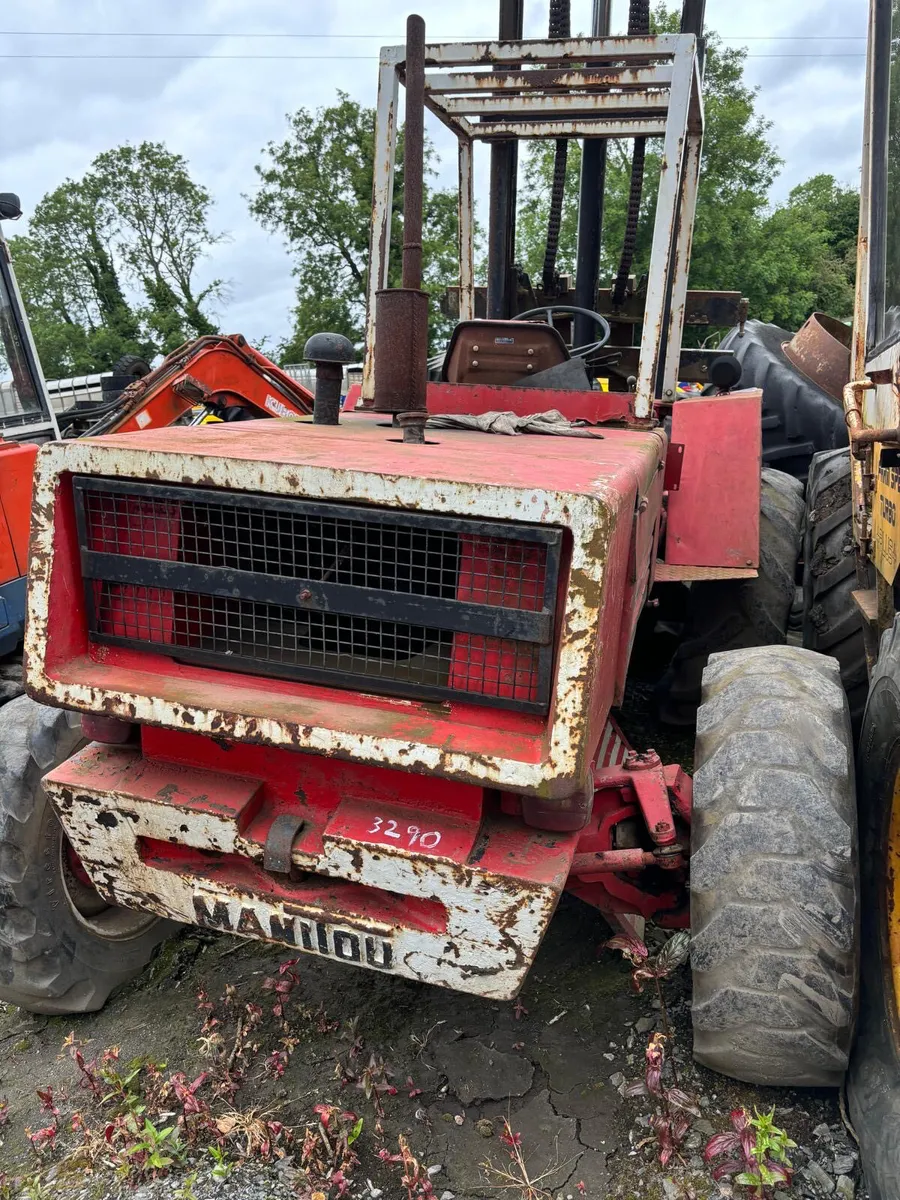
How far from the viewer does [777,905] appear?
214 cm

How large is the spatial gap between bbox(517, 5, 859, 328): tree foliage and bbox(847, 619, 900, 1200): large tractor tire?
2113 centimetres

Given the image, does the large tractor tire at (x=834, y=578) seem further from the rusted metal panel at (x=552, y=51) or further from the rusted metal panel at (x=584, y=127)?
the rusted metal panel at (x=552, y=51)

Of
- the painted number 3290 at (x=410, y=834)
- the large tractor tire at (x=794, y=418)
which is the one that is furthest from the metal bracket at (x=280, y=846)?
the large tractor tire at (x=794, y=418)

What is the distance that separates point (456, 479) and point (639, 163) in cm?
308

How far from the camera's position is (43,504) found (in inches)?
82.0

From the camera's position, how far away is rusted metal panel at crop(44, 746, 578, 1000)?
79.3 inches

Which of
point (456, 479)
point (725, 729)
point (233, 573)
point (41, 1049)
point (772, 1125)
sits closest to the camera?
point (456, 479)

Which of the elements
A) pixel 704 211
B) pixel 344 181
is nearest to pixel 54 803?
pixel 704 211

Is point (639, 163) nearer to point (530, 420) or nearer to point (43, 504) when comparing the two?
point (530, 420)

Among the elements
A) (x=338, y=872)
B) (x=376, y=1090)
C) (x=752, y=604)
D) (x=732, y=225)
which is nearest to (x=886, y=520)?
(x=752, y=604)

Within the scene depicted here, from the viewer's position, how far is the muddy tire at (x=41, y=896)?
2.62 meters

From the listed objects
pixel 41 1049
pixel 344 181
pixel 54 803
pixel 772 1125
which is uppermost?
pixel 344 181

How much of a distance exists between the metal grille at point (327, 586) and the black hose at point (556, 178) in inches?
108

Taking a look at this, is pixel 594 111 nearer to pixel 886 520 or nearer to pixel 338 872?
pixel 886 520
